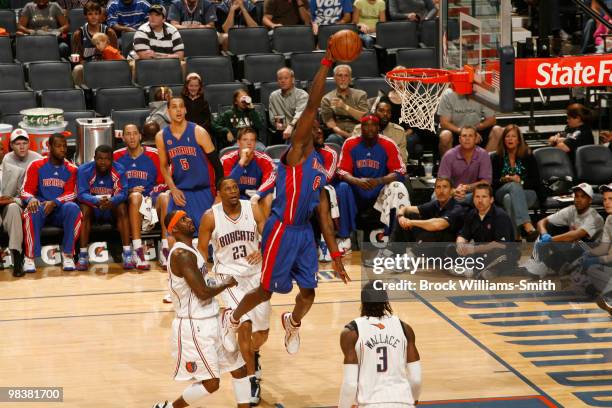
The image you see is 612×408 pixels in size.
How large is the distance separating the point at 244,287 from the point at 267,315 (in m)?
0.30

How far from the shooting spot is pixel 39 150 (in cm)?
1276

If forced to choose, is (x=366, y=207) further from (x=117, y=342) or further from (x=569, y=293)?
(x=117, y=342)

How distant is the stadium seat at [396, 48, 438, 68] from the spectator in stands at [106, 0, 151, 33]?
3.49 metres

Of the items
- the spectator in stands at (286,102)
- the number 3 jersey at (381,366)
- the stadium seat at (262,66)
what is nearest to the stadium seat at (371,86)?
the spectator in stands at (286,102)

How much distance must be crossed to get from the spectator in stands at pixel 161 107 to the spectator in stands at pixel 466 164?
3.24 m

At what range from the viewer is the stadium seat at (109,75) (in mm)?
13961

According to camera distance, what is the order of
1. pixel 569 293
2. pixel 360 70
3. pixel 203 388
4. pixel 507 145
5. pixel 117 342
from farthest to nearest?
1. pixel 360 70
2. pixel 507 145
3. pixel 569 293
4. pixel 117 342
5. pixel 203 388

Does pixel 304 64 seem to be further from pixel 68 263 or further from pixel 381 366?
pixel 381 366

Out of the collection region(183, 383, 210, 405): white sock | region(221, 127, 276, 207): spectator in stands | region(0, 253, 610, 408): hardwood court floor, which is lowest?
region(0, 253, 610, 408): hardwood court floor

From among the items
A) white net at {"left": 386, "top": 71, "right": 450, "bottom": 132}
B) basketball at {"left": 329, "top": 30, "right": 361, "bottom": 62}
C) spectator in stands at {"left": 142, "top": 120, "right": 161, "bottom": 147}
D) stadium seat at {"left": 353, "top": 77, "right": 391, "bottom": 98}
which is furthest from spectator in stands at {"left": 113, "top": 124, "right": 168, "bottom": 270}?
basketball at {"left": 329, "top": 30, "right": 361, "bottom": 62}

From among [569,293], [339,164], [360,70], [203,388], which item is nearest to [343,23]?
[360,70]

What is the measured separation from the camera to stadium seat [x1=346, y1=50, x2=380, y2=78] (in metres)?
14.5

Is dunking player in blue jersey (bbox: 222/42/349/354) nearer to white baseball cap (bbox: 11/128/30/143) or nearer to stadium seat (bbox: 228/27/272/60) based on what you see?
white baseball cap (bbox: 11/128/30/143)

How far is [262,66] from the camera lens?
14.3 m
